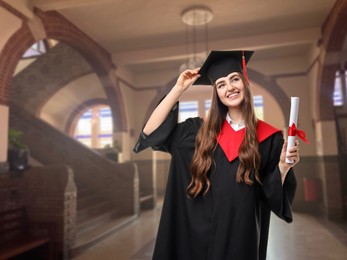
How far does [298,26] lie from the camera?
5660 millimetres

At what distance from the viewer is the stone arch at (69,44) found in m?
3.89

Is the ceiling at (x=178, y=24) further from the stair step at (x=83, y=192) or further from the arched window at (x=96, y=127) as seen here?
the arched window at (x=96, y=127)

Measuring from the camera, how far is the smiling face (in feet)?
4.80

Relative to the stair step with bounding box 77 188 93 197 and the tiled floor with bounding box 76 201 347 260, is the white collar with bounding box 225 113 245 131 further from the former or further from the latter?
the stair step with bounding box 77 188 93 197

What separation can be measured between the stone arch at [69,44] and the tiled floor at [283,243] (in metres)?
2.53

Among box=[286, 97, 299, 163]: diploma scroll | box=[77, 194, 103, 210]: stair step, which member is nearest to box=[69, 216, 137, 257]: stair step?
box=[77, 194, 103, 210]: stair step

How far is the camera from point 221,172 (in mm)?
1420

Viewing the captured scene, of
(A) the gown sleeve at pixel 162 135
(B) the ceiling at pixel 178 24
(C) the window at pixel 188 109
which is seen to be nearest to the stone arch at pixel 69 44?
(B) the ceiling at pixel 178 24

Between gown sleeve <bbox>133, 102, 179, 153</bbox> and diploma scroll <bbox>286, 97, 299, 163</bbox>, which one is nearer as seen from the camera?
diploma scroll <bbox>286, 97, 299, 163</bbox>

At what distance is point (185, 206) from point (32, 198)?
123 inches

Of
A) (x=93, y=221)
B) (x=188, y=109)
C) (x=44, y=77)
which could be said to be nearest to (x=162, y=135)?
(x=93, y=221)

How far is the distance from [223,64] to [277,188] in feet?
2.20

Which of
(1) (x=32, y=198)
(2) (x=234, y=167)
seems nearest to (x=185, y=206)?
(2) (x=234, y=167)

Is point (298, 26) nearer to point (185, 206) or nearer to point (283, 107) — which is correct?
point (283, 107)
